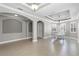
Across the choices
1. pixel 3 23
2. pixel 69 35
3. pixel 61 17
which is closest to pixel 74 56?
pixel 69 35

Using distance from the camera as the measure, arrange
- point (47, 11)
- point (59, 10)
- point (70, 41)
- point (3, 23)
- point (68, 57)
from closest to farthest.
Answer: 1. point (68, 57)
2. point (70, 41)
3. point (59, 10)
4. point (47, 11)
5. point (3, 23)

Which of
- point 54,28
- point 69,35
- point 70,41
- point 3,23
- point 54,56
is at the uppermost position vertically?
point 3,23

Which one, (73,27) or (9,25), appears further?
(9,25)

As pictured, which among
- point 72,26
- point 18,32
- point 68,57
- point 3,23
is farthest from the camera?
point 18,32

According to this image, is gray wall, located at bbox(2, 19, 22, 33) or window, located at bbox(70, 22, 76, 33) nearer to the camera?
window, located at bbox(70, 22, 76, 33)

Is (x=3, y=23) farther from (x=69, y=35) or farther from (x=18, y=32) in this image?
(x=69, y=35)

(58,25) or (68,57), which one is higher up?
(58,25)

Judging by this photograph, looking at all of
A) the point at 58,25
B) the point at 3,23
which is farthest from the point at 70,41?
the point at 3,23

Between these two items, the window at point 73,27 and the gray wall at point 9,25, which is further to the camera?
the gray wall at point 9,25

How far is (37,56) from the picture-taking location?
2566 millimetres

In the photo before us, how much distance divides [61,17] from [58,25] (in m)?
0.51

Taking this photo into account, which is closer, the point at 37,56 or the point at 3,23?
the point at 37,56

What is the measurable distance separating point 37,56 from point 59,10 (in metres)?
2.47

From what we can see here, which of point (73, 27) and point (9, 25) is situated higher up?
point (9, 25)
